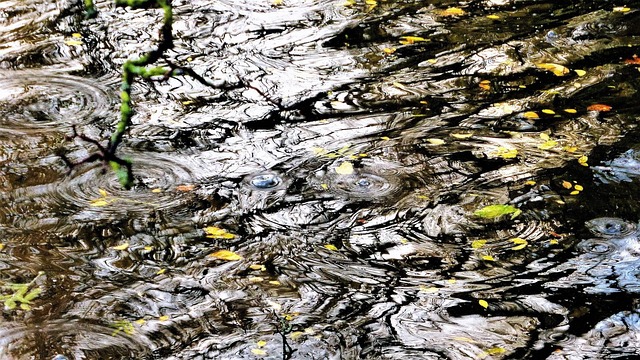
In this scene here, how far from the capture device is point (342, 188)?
416cm

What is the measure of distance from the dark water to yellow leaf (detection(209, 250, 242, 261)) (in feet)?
0.05

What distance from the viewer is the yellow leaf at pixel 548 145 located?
4492 mm

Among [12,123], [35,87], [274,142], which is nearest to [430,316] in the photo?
[274,142]

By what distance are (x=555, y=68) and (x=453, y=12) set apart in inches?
48.4

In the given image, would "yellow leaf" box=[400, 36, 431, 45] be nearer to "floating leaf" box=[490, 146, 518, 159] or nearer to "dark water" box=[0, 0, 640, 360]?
"dark water" box=[0, 0, 640, 360]

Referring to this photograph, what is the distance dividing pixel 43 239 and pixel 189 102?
1636mm

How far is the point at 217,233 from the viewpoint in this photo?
150 inches

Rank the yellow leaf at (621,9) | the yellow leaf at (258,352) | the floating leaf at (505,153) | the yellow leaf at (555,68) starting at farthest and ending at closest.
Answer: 1. the yellow leaf at (621,9)
2. the yellow leaf at (555,68)
3. the floating leaf at (505,153)
4. the yellow leaf at (258,352)

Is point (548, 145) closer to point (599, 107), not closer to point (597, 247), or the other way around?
point (599, 107)

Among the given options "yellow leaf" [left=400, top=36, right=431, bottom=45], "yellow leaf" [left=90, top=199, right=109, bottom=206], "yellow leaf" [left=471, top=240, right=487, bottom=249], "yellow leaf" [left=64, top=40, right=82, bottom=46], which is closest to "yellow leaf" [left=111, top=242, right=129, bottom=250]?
"yellow leaf" [left=90, top=199, right=109, bottom=206]

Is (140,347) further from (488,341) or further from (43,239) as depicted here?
(488,341)

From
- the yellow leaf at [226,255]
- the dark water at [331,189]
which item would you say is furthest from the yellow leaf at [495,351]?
the yellow leaf at [226,255]

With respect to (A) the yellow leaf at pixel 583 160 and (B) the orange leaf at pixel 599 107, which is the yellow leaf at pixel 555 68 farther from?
(A) the yellow leaf at pixel 583 160

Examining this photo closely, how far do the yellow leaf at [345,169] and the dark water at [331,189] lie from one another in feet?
0.05
